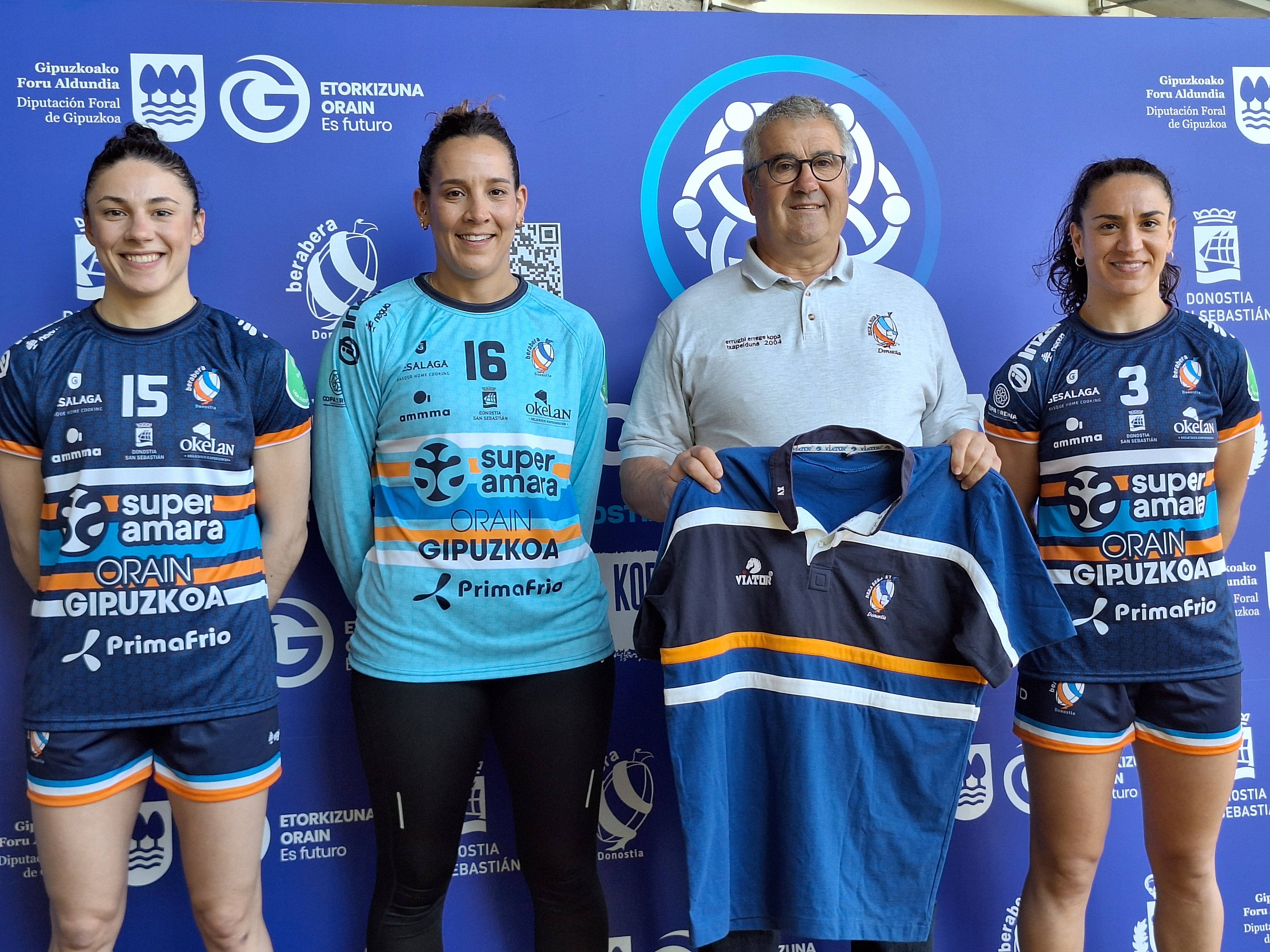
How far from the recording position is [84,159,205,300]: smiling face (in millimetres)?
1839

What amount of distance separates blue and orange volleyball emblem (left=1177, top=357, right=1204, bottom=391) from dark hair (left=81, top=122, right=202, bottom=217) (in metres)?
2.07

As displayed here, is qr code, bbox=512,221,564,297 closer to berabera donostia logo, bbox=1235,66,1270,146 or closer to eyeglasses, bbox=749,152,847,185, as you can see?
eyeglasses, bbox=749,152,847,185

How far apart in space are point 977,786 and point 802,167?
1.72m

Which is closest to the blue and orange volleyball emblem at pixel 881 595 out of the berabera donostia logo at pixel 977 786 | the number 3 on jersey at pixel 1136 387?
the number 3 on jersey at pixel 1136 387

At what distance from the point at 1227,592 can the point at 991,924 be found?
115 centimetres

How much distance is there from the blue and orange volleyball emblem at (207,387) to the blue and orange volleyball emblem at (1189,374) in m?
1.97

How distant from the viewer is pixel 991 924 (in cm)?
261

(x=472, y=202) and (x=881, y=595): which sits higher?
(x=472, y=202)

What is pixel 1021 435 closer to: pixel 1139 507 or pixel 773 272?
pixel 1139 507

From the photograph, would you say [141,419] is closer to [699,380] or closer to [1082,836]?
[699,380]

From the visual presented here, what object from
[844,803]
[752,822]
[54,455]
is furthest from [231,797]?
[844,803]

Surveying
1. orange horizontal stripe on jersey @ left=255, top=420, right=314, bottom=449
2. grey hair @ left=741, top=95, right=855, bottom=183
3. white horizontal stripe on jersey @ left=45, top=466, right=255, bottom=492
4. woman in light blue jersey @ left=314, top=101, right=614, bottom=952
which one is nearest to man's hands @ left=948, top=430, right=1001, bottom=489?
grey hair @ left=741, top=95, right=855, bottom=183

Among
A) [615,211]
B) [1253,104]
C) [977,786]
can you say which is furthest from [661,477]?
[1253,104]

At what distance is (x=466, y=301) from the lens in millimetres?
2078
